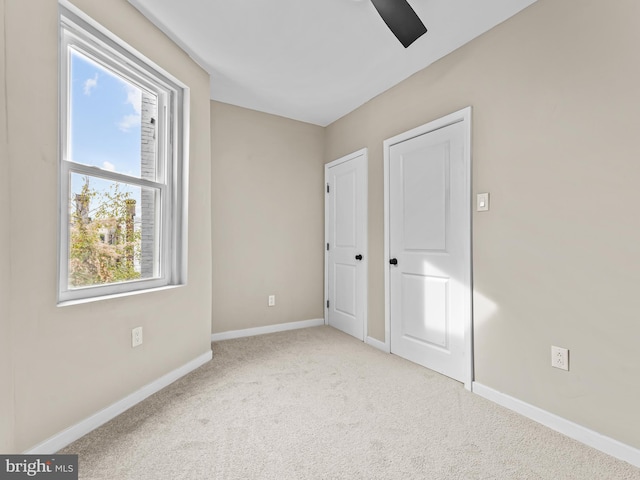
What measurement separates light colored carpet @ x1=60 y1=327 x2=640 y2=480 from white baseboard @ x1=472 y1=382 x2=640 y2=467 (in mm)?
43

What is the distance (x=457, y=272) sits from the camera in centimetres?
242

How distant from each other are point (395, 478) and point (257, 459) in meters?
0.63

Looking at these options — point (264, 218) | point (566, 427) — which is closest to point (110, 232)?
point (264, 218)

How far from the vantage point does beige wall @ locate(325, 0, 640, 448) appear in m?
1.59

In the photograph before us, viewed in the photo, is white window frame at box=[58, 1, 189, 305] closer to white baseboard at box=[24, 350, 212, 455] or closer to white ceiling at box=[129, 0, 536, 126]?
white ceiling at box=[129, 0, 536, 126]

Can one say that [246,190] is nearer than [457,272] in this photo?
No

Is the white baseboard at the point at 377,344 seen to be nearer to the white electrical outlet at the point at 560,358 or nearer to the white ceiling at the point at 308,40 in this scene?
the white electrical outlet at the point at 560,358

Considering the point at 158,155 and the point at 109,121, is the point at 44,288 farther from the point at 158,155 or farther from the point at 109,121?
the point at 158,155

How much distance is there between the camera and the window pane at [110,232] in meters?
1.85

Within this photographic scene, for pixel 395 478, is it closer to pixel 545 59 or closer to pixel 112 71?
pixel 545 59

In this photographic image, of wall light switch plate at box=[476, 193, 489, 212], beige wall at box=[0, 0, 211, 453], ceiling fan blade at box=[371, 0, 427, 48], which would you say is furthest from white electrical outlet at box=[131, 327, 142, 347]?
wall light switch plate at box=[476, 193, 489, 212]

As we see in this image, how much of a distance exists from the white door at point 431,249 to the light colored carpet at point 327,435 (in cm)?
31

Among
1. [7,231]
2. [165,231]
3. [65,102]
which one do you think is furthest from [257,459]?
[65,102]

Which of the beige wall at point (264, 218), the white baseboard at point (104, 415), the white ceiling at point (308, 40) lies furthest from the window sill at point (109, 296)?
the white ceiling at point (308, 40)
